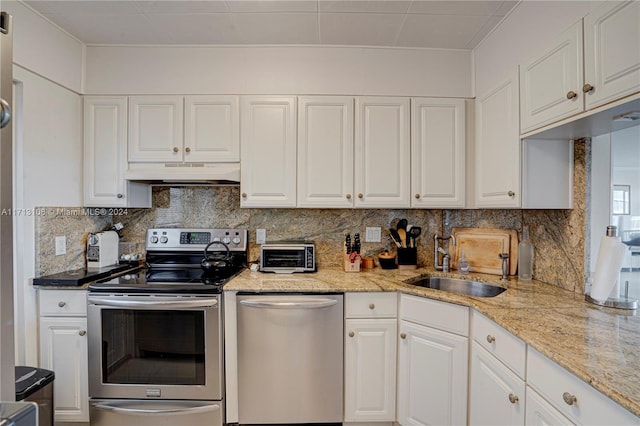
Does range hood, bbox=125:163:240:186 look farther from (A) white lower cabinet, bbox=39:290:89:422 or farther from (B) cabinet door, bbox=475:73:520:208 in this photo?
(B) cabinet door, bbox=475:73:520:208

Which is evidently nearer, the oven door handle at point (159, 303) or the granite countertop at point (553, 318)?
the granite countertop at point (553, 318)

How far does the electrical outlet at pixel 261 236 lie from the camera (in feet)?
8.15

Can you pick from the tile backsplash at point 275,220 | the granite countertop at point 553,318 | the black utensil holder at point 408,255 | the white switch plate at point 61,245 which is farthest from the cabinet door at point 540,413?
the white switch plate at point 61,245

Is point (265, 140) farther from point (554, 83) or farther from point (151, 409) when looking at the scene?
point (151, 409)

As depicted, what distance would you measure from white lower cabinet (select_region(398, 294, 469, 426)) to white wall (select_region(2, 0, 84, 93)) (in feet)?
8.43

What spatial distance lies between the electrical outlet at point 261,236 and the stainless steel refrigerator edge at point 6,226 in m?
1.92

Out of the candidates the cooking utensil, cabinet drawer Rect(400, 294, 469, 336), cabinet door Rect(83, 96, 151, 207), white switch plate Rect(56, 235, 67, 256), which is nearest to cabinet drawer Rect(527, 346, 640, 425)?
cabinet drawer Rect(400, 294, 469, 336)

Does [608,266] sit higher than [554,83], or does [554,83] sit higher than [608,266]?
[554,83]

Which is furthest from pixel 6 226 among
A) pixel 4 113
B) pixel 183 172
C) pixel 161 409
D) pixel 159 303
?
pixel 161 409

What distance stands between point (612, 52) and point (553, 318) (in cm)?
102

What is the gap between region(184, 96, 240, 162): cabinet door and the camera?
2.19 m

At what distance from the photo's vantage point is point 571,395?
3.03 ft

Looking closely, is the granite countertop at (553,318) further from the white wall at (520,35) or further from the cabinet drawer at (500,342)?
the white wall at (520,35)

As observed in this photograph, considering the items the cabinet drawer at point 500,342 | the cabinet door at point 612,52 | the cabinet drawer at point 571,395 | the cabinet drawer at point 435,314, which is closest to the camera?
the cabinet drawer at point 571,395
